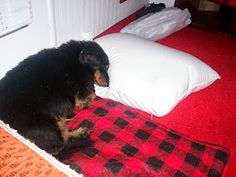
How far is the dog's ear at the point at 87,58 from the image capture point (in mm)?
1346

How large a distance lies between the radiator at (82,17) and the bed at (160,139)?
1.66 feet

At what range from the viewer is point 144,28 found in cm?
210

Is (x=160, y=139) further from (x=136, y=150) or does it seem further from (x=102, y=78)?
(x=102, y=78)

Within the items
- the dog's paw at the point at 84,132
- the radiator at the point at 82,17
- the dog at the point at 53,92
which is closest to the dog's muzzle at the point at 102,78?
the dog at the point at 53,92

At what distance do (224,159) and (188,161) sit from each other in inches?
7.4

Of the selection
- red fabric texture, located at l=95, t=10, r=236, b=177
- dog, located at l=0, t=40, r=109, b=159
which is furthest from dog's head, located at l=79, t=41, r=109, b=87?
red fabric texture, located at l=95, t=10, r=236, b=177

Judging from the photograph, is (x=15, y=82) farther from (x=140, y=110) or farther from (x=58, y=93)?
(x=140, y=110)

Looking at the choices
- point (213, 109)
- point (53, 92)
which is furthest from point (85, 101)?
point (213, 109)

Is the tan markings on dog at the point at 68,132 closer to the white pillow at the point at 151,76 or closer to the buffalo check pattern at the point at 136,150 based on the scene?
the buffalo check pattern at the point at 136,150

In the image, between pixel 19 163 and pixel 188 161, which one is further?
pixel 188 161

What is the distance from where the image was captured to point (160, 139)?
4.28 feet

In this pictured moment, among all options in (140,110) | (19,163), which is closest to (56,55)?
(140,110)

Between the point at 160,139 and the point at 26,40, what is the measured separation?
0.90 m

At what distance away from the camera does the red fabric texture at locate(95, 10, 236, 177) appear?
1379 mm
